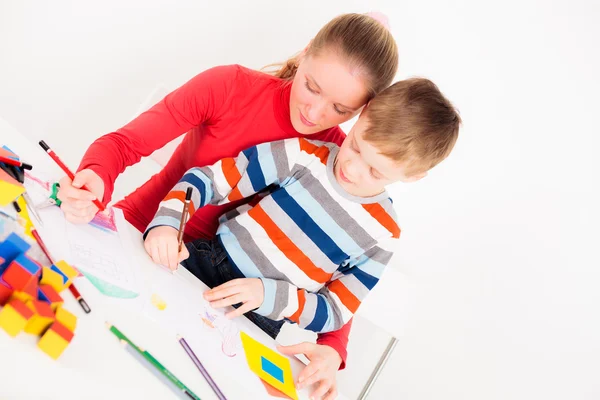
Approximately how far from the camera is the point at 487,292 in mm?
1514

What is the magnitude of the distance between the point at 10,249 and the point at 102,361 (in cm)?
17

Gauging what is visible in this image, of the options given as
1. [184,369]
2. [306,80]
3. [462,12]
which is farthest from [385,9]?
[184,369]

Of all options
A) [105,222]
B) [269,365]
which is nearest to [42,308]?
[105,222]

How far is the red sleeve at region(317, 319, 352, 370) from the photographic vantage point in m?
0.98

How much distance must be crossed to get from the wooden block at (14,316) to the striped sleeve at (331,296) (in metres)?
0.45

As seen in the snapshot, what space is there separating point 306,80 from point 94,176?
1.36 feet

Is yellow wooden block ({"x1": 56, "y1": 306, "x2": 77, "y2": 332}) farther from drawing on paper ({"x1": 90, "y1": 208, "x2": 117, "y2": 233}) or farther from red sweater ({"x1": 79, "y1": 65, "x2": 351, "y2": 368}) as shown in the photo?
red sweater ({"x1": 79, "y1": 65, "x2": 351, "y2": 368})

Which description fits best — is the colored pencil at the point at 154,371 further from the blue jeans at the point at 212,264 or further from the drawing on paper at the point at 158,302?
the blue jeans at the point at 212,264

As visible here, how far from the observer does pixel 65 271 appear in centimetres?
60

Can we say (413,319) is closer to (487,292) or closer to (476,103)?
(487,292)

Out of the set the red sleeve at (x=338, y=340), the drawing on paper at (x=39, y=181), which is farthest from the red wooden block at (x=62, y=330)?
the red sleeve at (x=338, y=340)

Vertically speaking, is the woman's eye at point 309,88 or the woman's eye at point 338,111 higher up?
the woman's eye at point 309,88

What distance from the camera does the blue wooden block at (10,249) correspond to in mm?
527

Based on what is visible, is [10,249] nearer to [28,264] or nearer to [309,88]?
[28,264]
